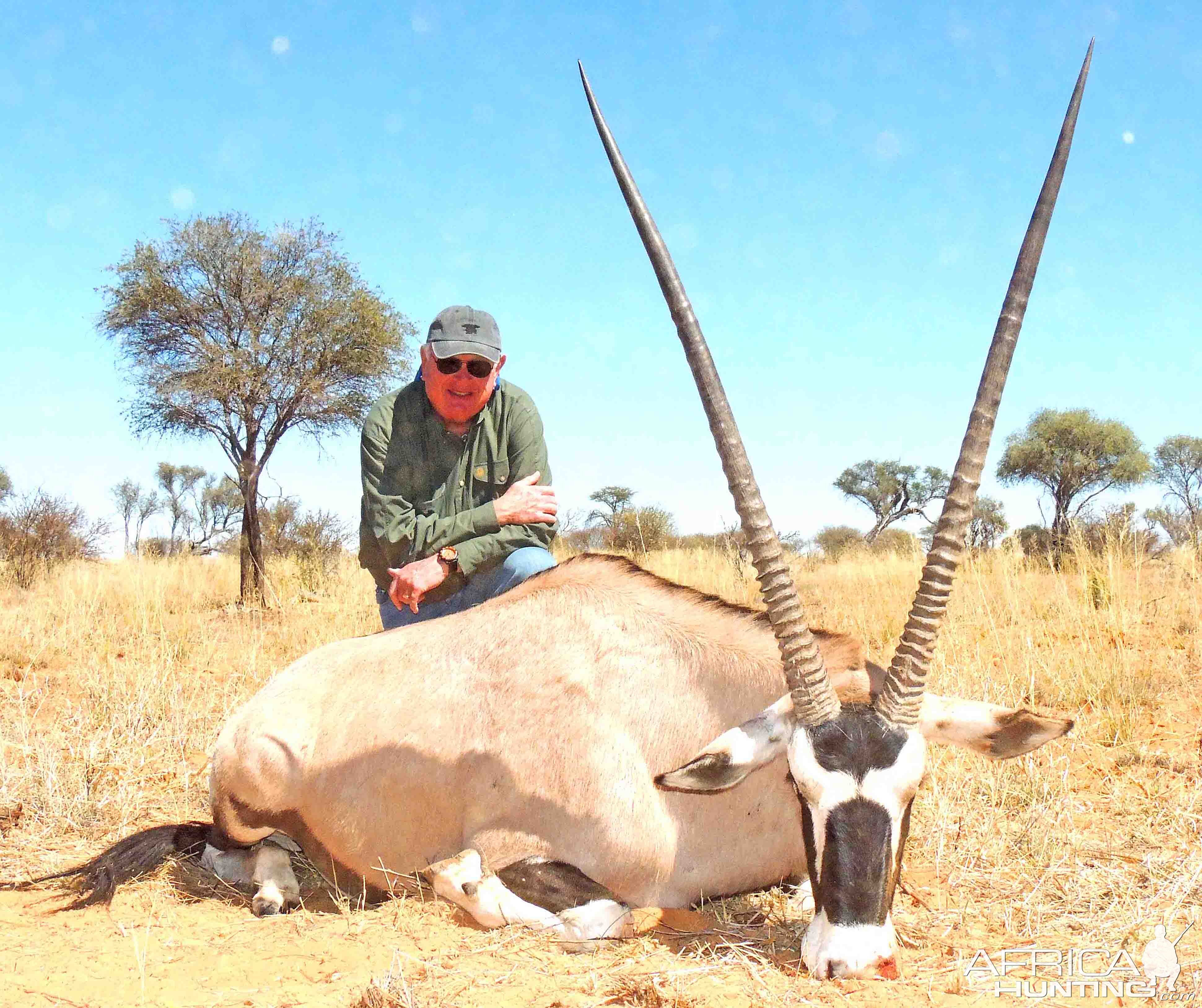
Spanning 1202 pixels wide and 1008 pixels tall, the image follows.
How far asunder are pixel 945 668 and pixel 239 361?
12240 millimetres

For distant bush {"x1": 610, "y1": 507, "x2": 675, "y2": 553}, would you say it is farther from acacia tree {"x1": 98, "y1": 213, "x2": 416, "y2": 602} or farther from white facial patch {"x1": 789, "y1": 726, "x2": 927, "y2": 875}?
white facial patch {"x1": 789, "y1": 726, "x2": 927, "y2": 875}

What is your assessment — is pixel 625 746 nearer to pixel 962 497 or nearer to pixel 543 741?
pixel 543 741

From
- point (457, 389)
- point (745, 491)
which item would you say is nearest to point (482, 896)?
point (745, 491)

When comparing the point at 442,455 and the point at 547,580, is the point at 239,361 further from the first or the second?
the point at 547,580

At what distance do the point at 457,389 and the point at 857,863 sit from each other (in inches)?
119

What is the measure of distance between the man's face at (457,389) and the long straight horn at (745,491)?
1.63m

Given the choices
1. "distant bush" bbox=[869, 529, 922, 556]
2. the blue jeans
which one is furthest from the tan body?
"distant bush" bbox=[869, 529, 922, 556]

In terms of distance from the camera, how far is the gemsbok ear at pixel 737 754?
9.87 feet

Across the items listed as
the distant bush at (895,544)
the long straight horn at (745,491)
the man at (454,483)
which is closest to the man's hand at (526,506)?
the man at (454,483)

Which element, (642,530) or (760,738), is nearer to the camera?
(760,738)

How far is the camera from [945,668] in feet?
22.1

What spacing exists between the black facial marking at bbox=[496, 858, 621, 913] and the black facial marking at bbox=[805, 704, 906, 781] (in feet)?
2.95

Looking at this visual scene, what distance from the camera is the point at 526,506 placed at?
476 cm

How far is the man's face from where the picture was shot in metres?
4.90
